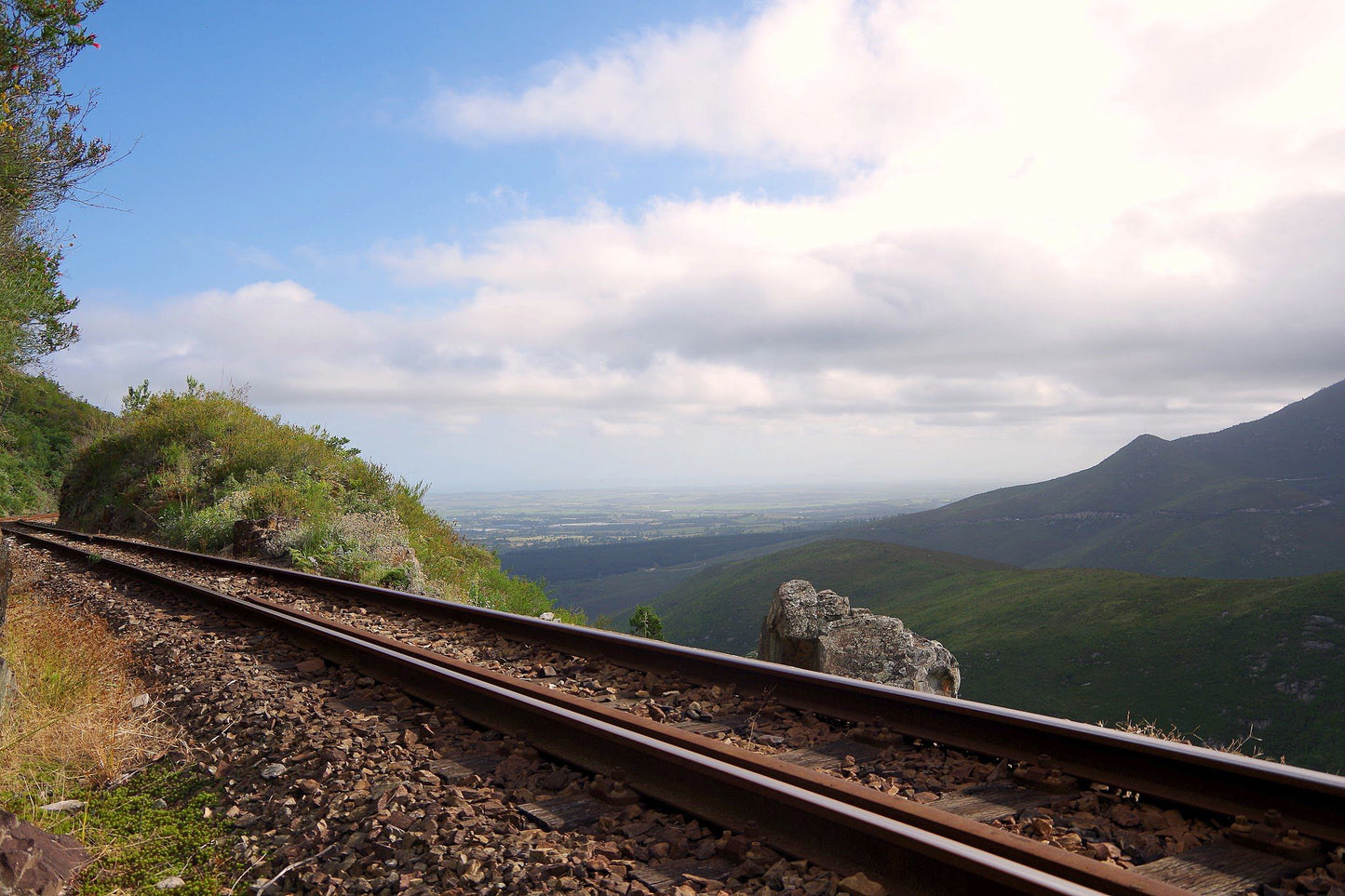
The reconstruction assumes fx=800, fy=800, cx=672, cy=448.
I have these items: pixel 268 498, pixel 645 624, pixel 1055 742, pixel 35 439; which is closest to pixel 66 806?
pixel 1055 742

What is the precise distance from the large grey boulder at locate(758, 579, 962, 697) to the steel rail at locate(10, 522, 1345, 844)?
2711mm

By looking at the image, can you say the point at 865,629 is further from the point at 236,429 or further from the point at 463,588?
the point at 236,429

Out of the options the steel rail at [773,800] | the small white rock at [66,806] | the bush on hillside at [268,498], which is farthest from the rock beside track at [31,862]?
the bush on hillside at [268,498]

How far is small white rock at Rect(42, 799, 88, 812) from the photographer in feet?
14.0

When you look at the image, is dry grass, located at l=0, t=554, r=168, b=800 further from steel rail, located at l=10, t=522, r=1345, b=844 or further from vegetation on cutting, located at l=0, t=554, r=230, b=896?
steel rail, located at l=10, t=522, r=1345, b=844

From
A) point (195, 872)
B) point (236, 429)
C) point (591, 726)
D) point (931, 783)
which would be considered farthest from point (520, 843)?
point (236, 429)

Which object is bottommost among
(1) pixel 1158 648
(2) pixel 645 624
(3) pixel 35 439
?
(1) pixel 1158 648

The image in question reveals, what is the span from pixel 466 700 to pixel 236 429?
66.9 ft

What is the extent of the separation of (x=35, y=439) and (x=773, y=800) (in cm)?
5761

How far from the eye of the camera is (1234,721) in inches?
2489

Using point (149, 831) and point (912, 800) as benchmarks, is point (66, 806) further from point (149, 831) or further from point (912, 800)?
point (912, 800)

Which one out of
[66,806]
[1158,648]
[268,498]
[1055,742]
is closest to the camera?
[1055,742]

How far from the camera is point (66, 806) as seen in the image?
434cm

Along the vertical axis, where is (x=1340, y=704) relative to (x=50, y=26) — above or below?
below
